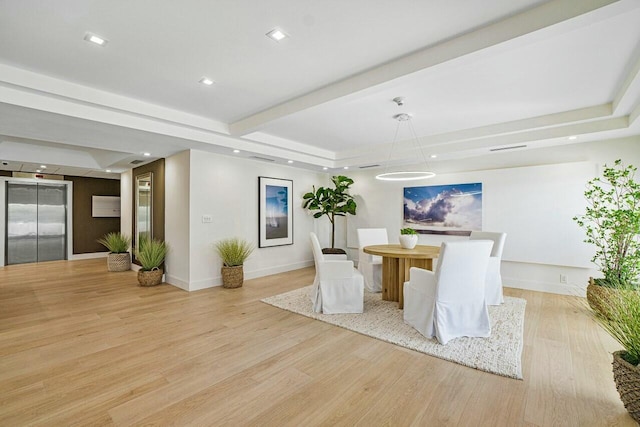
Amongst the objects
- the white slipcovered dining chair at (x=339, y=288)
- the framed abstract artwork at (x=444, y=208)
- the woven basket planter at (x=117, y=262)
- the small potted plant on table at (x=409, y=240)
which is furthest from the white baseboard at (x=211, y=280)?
the small potted plant on table at (x=409, y=240)

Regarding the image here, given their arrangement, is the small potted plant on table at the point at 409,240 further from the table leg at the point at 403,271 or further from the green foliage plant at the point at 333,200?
the green foliage plant at the point at 333,200

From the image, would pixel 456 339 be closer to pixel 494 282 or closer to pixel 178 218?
pixel 494 282

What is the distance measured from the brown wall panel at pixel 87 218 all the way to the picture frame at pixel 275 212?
596 centimetres

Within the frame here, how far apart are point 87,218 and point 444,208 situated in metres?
9.68

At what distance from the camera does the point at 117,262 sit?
6660 millimetres

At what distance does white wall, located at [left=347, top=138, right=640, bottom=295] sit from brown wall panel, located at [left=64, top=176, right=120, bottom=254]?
956 cm

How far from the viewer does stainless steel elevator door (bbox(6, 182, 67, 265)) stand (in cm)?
751

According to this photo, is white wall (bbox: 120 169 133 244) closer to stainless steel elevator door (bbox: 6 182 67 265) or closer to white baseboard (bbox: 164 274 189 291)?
stainless steel elevator door (bbox: 6 182 67 265)

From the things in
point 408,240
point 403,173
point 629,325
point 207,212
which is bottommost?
point 629,325

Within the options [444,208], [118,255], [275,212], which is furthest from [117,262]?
[444,208]

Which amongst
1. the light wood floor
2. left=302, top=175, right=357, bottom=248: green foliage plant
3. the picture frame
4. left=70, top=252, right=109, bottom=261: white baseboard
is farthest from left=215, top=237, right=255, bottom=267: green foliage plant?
left=70, top=252, right=109, bottom=261: white baseboard

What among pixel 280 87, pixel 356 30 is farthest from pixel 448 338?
pixel 280 87

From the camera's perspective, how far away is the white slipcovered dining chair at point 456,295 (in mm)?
2938

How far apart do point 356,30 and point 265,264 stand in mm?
4908
